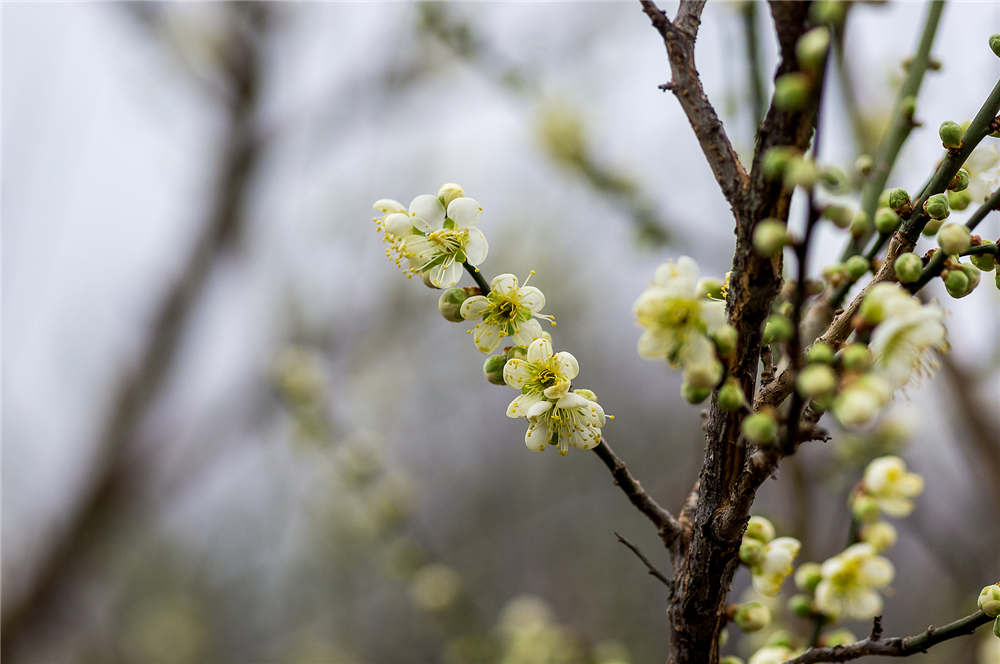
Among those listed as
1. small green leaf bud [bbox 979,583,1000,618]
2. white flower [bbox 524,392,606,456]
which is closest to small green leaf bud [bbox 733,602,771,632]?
small green leaf bud [bbox 979,583,1000,618]

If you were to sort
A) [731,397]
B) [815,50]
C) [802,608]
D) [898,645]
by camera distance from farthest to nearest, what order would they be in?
1. [802,608]
2. [898,645]
3. [731,397]
4. [815,50]

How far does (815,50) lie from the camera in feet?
2.20

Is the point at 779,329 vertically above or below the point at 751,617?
above

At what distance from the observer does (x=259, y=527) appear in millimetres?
6359

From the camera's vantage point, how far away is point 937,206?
3.06 ft

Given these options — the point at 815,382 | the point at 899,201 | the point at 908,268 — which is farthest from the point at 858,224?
the point at 815,382

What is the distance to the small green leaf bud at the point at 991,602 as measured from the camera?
36.1 inches

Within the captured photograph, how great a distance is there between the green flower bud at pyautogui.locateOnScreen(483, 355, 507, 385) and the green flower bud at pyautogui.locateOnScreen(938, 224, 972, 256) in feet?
1.81

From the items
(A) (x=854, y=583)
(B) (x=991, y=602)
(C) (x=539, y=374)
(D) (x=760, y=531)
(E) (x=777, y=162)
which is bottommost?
(B) (x=991, y=602)

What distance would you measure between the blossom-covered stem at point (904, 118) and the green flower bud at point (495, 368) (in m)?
0.50

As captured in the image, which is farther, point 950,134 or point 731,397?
point 950,134

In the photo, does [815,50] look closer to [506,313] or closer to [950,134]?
[950,134]

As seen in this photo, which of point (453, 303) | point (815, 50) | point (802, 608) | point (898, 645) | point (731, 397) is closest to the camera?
point (815, 50)

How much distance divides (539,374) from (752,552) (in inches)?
15.8
